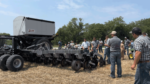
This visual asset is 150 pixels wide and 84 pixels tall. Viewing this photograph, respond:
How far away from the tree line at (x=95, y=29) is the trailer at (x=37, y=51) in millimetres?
40532

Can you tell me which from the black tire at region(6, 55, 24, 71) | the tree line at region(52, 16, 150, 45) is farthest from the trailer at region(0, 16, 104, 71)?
the tree line at region(52, 16, 150, 45)

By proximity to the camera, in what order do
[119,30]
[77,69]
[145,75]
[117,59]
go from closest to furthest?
[145,75]
[117,59]
[77,69]
[119,30]

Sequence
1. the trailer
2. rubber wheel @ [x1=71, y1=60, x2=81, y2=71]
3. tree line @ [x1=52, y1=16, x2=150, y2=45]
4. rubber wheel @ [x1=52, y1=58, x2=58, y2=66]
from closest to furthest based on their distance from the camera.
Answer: rubber wheel @ [x1=71, y1=60, x2=81, y2=71] → the trailer → rubber wheel @ [x1=52, y1=58, x2=58, y2=66] → tree line @ [x1=52, y1=16, x2=150, y2=45]

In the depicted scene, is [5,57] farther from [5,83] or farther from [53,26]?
[53,26]

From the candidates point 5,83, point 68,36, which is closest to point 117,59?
point 5,83

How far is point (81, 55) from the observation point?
5879 mm

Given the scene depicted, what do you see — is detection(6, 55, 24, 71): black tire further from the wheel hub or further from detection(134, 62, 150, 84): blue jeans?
detection(134, 62, 150, 84): blue jeans

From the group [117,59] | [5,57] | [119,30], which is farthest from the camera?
[119,30]

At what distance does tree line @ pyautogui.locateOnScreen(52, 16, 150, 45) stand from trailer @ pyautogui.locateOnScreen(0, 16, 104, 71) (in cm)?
4053

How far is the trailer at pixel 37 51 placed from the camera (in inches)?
235

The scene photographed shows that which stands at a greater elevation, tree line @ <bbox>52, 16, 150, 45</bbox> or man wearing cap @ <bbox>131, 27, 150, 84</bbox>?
tree line @ <bbox>52, 16, 150, 45</bbox>

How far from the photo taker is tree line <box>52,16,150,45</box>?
49.6 metres

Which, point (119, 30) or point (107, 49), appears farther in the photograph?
point (119, 30)

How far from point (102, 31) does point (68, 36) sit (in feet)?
46.3
